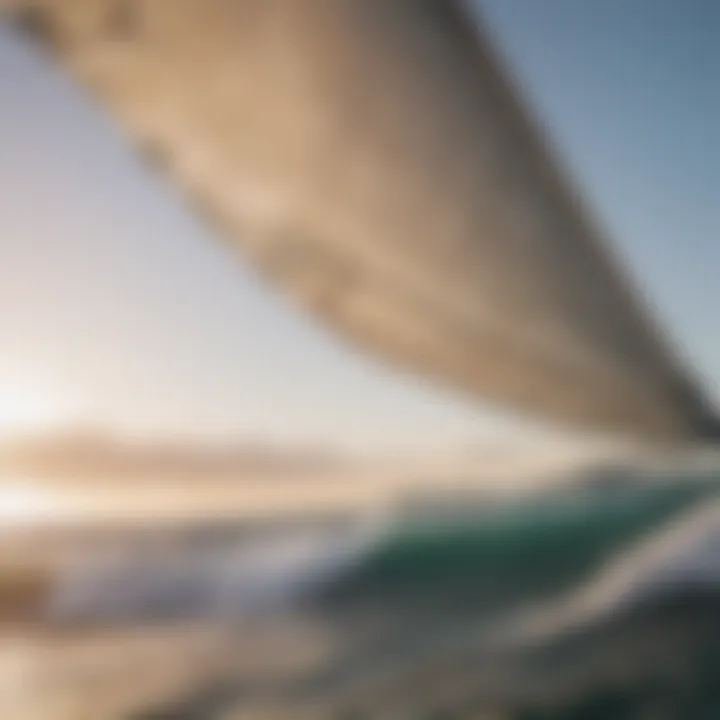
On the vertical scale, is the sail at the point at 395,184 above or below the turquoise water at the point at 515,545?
above

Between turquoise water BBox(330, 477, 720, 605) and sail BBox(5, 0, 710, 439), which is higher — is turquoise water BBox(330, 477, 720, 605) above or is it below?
below

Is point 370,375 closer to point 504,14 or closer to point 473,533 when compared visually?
point 473,533

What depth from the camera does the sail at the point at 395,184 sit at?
837 millimetres

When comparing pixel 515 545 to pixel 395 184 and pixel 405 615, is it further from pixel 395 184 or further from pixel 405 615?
pixel 395 184

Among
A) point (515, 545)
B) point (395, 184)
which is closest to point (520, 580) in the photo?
point (515, 545)

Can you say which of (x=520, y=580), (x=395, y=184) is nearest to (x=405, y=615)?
(x=520, y=580)

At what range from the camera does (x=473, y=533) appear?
31.9 inches

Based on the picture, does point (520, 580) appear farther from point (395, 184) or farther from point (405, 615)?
point (395, 184)

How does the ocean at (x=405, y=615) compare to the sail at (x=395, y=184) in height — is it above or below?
below

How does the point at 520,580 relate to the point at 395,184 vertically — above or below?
below

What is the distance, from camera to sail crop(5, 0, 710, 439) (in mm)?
837

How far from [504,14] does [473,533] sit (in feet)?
1.34

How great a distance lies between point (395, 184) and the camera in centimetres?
85

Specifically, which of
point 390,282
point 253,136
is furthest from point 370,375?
point 253,136
